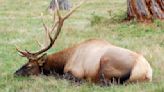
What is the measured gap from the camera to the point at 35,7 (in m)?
24.1

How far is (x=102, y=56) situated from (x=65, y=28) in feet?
24.0

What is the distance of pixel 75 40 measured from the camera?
1252 cm

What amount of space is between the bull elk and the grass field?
0.51 feet

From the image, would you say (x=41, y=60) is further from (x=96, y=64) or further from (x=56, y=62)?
(x=96, y=64)

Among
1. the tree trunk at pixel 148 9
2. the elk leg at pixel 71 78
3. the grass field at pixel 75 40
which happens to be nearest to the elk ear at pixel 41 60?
the grass field at pixel 75 40

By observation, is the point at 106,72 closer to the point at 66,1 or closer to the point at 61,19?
the point at 61,19

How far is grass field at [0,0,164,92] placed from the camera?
777 centimetres

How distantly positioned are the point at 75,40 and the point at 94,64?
4637 millimetres

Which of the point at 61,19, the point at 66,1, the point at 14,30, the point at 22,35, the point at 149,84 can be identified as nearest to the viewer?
the point at 149,84

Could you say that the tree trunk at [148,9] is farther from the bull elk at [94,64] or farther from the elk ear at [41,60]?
the elk ear at [41,60]

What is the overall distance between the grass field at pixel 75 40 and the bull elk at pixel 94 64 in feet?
0.51

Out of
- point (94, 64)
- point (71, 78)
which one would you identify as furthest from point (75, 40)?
point (94, 64)

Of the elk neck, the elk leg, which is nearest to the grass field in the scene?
the elk leg

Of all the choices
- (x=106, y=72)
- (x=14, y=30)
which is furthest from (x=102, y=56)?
(x=14, y=30)
